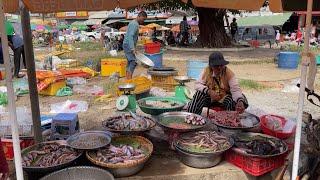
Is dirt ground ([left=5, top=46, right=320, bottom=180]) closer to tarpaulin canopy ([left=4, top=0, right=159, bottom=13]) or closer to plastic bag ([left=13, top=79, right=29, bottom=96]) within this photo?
plastic bag ([left=13, top=79, right=29, bottom=96])

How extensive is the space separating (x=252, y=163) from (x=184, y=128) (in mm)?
945

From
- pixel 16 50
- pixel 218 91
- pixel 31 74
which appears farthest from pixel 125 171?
pixel 16 50

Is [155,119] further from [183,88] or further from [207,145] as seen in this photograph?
[183,88]

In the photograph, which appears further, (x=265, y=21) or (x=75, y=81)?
(x=265, y=21)

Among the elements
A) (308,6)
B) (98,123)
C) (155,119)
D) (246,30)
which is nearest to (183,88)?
(98,123)

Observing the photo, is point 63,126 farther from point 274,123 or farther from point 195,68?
point 195,68

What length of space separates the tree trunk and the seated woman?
1391 centimetres

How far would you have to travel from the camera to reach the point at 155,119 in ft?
15.6

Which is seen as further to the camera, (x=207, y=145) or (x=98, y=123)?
(x=98, y=123)

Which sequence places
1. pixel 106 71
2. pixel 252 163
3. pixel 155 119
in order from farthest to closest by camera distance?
pixel 106 71
pixel 155 119
pixel 252 163

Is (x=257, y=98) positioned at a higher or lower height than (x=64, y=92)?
lower

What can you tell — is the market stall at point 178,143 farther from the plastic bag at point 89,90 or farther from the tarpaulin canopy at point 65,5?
the plastic bag at point 89,90

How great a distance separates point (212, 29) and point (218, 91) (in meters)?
14.3

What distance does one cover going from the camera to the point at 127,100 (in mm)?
6621
